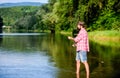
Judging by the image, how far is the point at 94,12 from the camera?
61.1 metres

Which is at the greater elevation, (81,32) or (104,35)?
(81,32)

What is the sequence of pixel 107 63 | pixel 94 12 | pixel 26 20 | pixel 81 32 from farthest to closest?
pixel 26 20 < pixel 94 12 < pixel 107 63 < pixel 81 32

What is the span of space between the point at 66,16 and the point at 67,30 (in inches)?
499

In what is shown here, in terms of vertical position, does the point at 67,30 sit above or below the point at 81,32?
below

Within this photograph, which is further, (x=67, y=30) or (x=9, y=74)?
(x=67, y=30)

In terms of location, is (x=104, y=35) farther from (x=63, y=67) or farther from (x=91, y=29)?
(x=63, y=67)

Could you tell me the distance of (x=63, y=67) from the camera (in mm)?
15961

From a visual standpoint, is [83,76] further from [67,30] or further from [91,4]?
[67,30]

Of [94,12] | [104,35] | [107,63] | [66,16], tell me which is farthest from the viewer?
[66,16]

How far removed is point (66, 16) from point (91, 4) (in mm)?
18363

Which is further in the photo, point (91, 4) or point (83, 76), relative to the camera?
point (91, 4)

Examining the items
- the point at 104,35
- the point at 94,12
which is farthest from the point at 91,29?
the point at 104,35

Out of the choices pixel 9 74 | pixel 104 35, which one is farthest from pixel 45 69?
pixel 104 35

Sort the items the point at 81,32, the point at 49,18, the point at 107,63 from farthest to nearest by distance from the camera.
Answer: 1. the point at 49,18
2. the point at 107,63
3. the point at 81,32
